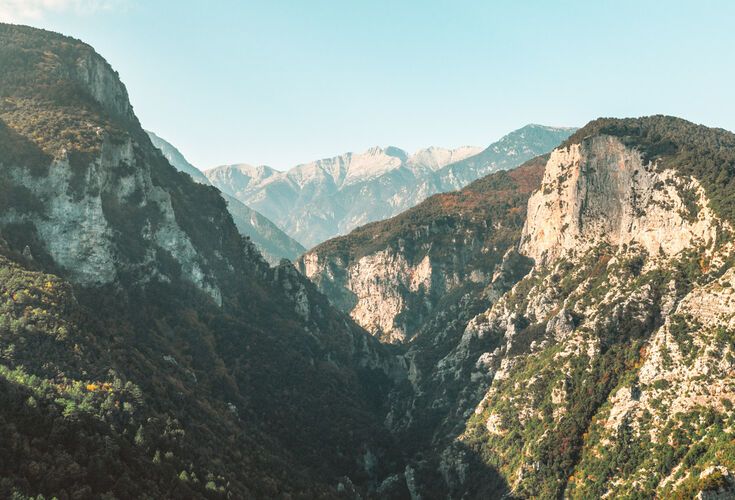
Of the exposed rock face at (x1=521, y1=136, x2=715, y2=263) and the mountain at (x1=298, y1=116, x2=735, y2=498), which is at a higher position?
the exposed rock face at (x1=521, y1=136, x2=715, y2=263)

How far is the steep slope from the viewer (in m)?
70.8

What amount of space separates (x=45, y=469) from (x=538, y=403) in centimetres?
11358

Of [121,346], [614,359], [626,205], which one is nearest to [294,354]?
[121,346]

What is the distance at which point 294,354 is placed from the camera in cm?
18200

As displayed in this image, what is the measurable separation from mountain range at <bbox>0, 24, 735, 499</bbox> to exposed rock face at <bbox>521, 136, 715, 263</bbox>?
27.5 inches

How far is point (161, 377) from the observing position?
114188 millimetres

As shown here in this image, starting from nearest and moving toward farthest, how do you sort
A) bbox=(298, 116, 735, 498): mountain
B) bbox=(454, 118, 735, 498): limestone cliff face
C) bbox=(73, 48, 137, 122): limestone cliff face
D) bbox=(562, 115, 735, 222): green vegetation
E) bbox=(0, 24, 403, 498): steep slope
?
1. bbox=(0, 24, 403, 498): steep slope
2. bbox=(454, 118, 735, 498): limestone cliff face
3. bbox=(298, 116, 735, 498): mountain
4. bbox=(562, 115, 735, 222): green vegetation
5. bbox=(73, 48, 137, 122): limestone cliff face

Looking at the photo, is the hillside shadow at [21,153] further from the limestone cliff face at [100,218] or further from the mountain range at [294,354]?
the limestone cliff face at [100,218]

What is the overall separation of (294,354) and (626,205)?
111 m

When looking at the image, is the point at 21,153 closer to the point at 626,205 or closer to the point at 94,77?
the point at 94,77

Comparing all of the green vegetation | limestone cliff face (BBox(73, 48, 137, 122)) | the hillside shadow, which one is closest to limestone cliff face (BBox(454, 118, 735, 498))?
the green vegetation

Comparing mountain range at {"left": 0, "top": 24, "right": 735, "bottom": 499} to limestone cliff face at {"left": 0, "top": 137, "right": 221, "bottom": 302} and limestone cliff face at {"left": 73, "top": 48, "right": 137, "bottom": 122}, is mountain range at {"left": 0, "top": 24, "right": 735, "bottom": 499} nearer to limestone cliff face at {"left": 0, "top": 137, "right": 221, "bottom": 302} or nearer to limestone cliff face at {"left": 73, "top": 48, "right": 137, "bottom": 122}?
limestone cliff face at {"left": 0, "top": 137, "right": 221, "bottom": 302}

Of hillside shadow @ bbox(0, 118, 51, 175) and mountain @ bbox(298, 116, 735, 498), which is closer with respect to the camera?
mountain @ bbox(298, 116, 735, 498)

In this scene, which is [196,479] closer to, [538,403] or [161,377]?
[161,377]
